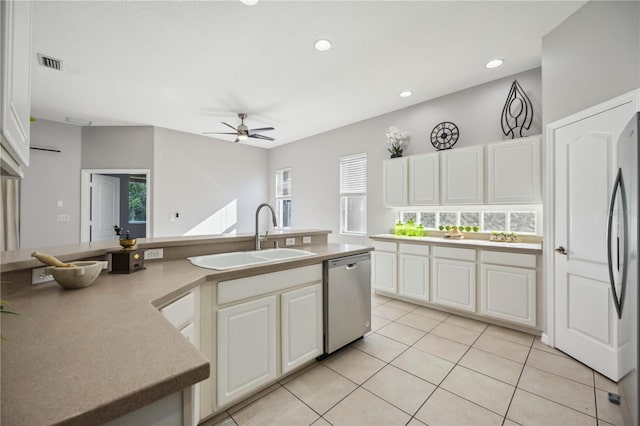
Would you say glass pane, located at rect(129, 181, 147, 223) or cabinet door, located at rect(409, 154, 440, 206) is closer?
cabinet door, located at rect(409, 154, 440, 206)

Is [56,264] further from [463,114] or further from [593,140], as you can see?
[463,114]

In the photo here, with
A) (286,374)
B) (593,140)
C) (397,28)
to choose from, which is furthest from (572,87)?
Answer: (286,374)

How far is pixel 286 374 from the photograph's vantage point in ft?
6.58

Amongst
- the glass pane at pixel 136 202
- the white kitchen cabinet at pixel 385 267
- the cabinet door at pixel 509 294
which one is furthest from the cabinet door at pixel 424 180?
the glass pane at pixel 136 202

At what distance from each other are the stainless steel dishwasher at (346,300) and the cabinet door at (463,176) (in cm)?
161

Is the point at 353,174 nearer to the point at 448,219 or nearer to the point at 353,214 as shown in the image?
the point at 353,214

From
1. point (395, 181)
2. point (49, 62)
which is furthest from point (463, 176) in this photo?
point (49, 62)

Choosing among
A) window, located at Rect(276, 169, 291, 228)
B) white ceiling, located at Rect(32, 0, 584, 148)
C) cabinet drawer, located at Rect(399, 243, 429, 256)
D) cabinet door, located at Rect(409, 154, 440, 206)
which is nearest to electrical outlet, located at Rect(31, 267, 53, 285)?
white ceiling, located at Rect(32, 0, 584, 148)

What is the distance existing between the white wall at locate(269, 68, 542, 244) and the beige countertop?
3.83 meters

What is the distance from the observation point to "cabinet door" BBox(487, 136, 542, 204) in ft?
9.31

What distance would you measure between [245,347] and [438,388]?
138 cm

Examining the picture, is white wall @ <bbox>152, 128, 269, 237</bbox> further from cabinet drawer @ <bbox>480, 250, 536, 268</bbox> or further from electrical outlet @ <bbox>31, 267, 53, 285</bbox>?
cabinet drawer @ <bbox>480, 250, 536, 268</bbox>

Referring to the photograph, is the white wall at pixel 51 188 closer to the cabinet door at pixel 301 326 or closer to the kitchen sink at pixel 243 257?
the kitchen sink at pixel 243 257

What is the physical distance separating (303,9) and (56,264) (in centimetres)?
234
